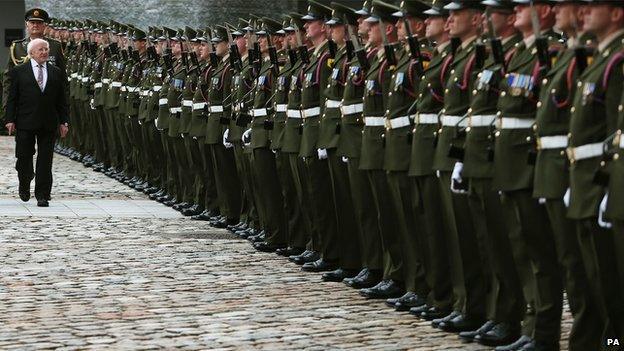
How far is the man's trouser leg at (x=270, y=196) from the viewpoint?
1423cm

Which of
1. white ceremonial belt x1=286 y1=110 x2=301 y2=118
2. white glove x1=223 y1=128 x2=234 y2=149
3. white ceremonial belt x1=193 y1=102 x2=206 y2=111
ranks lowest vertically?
white glove x1=223 y1=128 x2=234 y2=149

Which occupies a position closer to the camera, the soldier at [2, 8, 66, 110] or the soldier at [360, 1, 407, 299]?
the soldier at [360, 1, 407, 299]

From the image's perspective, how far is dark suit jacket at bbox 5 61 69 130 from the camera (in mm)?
18203

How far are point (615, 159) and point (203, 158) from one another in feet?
33.0

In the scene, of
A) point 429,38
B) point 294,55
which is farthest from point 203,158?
point 429,38

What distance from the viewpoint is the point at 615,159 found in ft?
24.8

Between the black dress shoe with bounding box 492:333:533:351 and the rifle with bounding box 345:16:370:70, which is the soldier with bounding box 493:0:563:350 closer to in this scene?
the black dress shoe with bounding box 492:333:533:351

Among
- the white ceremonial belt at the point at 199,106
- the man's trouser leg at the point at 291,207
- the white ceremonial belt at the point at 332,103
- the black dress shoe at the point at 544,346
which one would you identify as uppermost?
the white ceremonial belt at the point at 332,103

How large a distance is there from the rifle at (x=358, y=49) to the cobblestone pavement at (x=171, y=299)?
159cm

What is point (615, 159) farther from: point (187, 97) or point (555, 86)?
point (187, 97)

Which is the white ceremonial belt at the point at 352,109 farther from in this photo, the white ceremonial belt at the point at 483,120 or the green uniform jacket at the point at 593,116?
the green uniform jacket at the point at 593,116

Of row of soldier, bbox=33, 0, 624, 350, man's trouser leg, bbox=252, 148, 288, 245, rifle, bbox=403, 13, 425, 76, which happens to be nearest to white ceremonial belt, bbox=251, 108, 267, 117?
row of soldier, bbox=33, 0, 624, 350

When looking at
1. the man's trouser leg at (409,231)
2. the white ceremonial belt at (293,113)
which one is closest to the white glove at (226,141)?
the white ceremonial belt at (293,113)

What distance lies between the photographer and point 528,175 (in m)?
8.70
